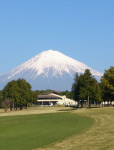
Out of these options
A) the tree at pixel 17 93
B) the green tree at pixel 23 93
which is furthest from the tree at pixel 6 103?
the green tree at pixel 23 93

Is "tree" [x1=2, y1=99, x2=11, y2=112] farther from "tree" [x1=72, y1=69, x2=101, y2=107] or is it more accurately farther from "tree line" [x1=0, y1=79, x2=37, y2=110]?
"tree" [x1=72, y1=69, x2=101, y2=107]

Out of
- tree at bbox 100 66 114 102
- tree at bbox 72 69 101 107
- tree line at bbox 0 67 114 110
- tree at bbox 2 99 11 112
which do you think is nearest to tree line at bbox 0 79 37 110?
tree line at bbox 0 67 114 110

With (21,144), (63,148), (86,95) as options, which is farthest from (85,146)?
(86,95)

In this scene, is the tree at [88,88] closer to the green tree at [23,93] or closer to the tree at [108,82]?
the tree at [108,82]

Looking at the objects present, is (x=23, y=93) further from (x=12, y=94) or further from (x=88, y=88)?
(x=88, y=88)

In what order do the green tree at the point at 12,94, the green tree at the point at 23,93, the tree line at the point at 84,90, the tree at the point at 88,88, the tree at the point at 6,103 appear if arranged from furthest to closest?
1. the green tree at the point at 23,93
2. the green tree at the point at 12,94
3. the tree at the point at 6,103
4. the tree at the point at 88,88
5. the tree line at the point at 84,90

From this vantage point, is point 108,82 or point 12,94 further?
point 12,94

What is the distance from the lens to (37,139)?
24.2 meters

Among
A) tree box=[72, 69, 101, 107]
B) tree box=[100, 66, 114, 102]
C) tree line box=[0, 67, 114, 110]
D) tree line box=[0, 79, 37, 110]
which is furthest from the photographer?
tree line box=[0, 79, 37, 110]

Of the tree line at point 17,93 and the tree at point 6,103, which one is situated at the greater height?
the tree line at point 17,93

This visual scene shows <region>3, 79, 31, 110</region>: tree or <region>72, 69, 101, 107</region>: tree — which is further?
<region>3, 79, 31, 110</region>: tree

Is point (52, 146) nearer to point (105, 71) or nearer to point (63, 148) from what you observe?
point (63, 148)

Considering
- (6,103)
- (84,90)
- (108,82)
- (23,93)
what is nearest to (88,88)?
(84,90)

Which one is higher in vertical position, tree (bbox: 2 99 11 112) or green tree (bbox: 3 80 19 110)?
green tree (bbox: 3 80 19 110)
